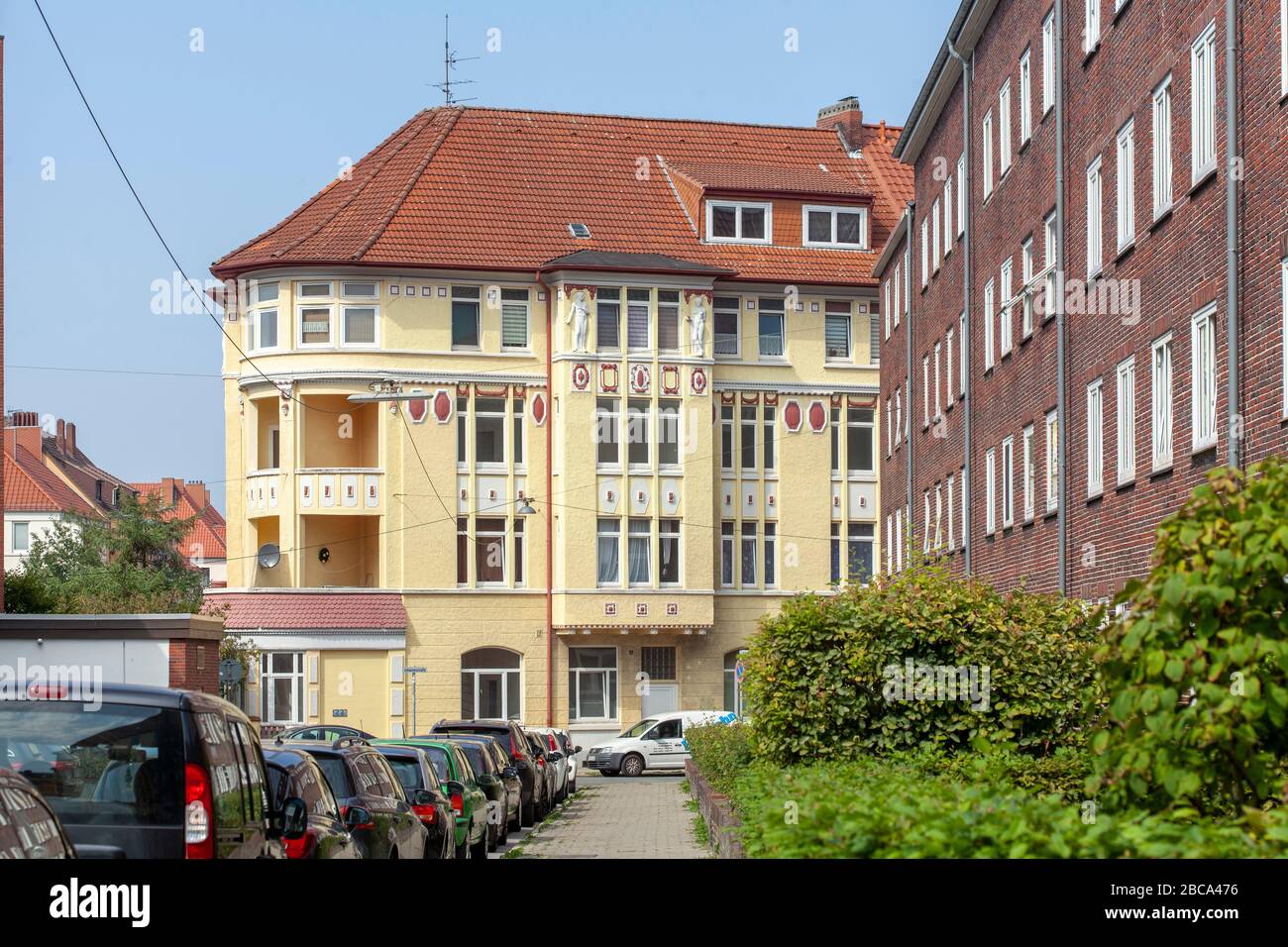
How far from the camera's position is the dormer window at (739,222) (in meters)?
54.5

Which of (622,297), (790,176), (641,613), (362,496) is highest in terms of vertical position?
(790,176)

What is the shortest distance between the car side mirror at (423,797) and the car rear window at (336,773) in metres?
2.09

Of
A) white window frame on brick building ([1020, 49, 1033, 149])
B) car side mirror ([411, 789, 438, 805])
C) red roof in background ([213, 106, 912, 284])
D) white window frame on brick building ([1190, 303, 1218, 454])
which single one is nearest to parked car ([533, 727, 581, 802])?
red roof in background ([213, 106, 912, 284])

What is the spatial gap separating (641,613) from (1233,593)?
44152 millimetres

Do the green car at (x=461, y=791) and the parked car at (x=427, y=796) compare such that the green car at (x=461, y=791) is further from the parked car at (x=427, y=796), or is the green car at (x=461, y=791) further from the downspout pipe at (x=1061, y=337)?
the downspout pipe at (x=1061, y=337)

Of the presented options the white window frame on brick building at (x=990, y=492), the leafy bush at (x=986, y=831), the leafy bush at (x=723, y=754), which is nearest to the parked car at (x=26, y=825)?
the leafy bush at (x=986, y=831)

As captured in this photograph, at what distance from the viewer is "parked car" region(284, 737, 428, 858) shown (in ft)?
45.1

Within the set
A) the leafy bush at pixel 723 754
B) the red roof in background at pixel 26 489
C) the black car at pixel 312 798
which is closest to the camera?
the black car at pixel 312 798

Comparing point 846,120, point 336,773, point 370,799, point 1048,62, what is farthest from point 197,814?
point 846,120
